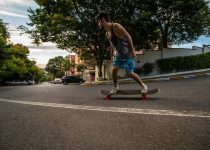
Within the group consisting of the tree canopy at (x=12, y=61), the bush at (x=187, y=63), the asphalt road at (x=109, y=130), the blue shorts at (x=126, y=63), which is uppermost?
the tree canopy at (x=12, y=61)

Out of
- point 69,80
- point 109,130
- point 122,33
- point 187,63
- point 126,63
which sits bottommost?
point 109,130

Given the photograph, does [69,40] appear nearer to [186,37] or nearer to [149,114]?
[186,37]

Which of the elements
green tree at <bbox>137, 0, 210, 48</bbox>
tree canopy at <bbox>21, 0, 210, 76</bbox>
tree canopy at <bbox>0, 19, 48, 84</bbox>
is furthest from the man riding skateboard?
tree canopy at <bbox>0, 19, 48, 84</bbox>

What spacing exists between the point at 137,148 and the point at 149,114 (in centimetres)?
192

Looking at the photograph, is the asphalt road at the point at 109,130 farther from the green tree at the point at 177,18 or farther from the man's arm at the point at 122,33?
the green tree at the point at 177,18

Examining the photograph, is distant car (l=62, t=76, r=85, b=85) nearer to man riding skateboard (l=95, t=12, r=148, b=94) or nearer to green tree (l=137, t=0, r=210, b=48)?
green tree (l=137, t=0, r=210, b=48)

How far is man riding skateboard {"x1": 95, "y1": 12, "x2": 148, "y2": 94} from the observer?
7590 millimetres

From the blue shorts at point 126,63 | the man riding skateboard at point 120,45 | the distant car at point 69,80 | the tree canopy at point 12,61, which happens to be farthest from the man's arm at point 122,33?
the distant car at point 69,80

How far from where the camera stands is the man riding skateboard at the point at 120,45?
759 centimetres

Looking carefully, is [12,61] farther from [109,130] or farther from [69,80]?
[109,130]

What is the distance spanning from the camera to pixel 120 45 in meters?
7.82

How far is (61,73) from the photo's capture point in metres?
169

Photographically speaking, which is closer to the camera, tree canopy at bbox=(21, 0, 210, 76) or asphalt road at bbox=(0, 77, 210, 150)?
asphalt road at bbox=(0, 77, 210, 150)

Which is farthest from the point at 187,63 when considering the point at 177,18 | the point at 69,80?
the point at 69,80
